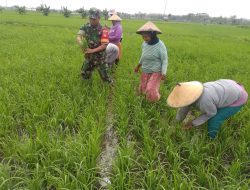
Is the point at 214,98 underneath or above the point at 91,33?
underneath

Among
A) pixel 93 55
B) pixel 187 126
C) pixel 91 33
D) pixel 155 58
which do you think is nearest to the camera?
pixel 187 126

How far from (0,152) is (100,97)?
1.57 meters

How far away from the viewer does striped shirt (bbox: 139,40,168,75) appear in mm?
4070

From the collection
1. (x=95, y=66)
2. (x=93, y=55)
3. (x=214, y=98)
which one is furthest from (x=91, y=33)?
(x=214, y=98)

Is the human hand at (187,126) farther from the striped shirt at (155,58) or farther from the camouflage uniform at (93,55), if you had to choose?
the camouflage uniform at (93,55)

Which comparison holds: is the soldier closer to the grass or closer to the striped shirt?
the grass

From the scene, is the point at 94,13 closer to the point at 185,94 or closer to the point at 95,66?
the point at 95,66

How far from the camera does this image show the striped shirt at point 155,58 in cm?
407

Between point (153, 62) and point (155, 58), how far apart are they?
9cm

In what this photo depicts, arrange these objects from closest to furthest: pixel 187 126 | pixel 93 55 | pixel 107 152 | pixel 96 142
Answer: pixel 96 142 < pixel 107 152 < pixel 187 126 < pixel 93 55

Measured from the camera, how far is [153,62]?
4258 millimetres

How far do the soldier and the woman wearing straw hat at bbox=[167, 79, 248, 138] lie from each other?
208 cm

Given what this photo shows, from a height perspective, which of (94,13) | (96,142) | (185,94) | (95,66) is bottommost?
(96,142)

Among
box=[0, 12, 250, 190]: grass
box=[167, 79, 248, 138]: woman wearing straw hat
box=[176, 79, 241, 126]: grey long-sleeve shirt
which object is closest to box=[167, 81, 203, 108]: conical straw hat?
box=[167, 79, 248, 138]: woman wearing straw hat
